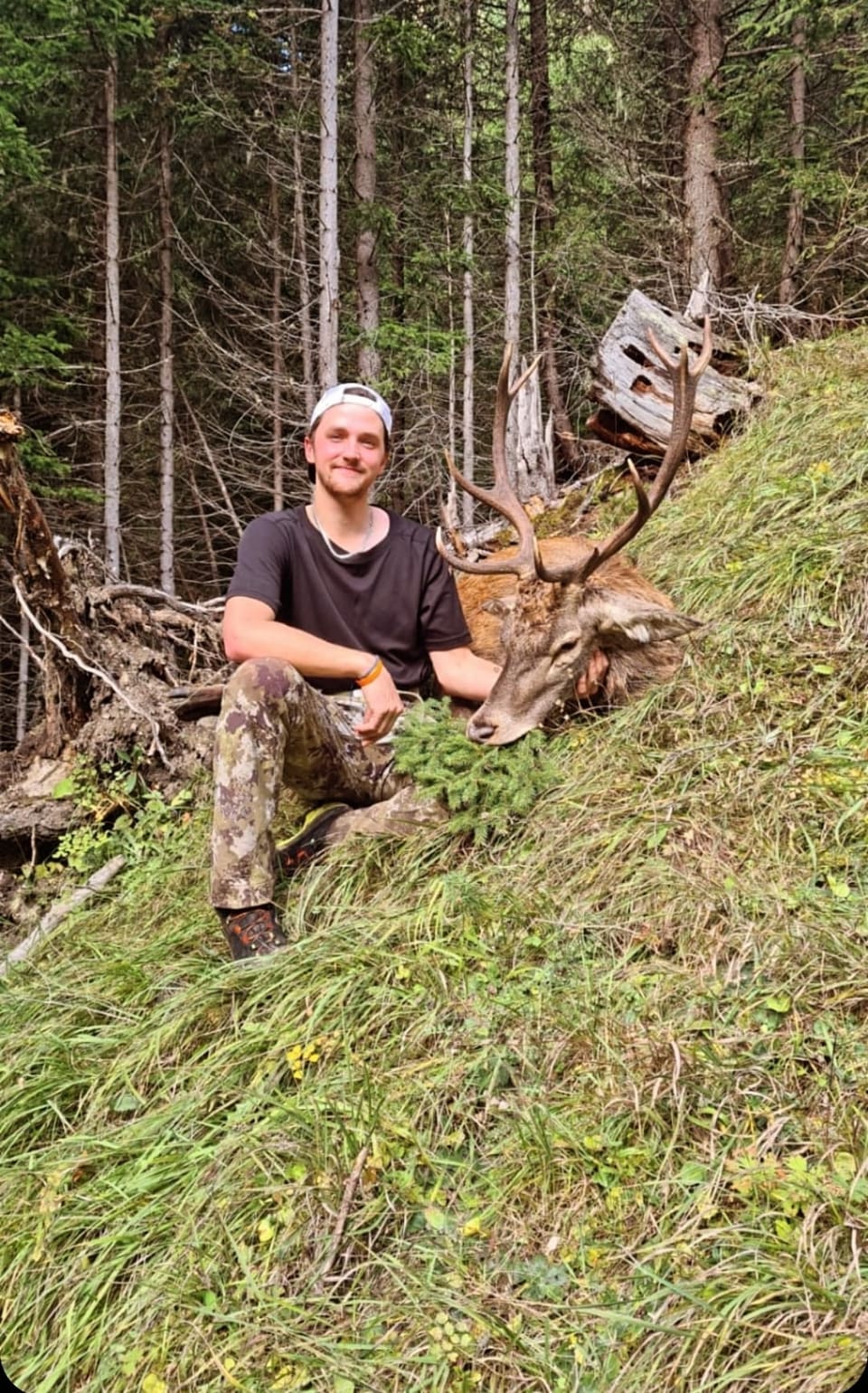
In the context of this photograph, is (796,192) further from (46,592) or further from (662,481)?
(46,592)

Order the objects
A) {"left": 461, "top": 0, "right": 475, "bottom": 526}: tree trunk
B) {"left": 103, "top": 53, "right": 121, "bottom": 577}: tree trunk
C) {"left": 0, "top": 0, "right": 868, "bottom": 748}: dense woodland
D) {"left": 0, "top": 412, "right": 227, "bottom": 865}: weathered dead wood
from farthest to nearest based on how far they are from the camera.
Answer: {"left": 103, "top": 53, "right": 121, "bottom": 577}: tree trunk
{"left": 461, "top": 0, "right": 475, "bottom": 526}: tree trunk
{"left": 0, "top": 0, "right": 868, "bottom": 748}: dense woodland
{"left": 0, "top": 412, "right": 227, "bottom": 865}: weathered dead wood

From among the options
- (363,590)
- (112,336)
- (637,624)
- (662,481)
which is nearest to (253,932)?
(363,590)

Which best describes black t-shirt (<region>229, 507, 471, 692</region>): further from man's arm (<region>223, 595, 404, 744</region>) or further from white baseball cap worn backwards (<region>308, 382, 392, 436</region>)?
white baseball cap worn backwards (<region>308, 382, 392, 436</region>)

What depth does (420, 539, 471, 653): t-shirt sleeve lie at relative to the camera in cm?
412

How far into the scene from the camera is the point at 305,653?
11.8 feet

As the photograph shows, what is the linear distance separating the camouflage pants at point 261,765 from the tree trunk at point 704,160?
8352 millimetres

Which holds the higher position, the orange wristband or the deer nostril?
the orange wristband

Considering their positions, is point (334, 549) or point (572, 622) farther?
point (572, 622)

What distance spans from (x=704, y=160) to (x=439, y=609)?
8.54 meters

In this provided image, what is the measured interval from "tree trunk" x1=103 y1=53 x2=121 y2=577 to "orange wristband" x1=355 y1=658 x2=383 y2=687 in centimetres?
1017

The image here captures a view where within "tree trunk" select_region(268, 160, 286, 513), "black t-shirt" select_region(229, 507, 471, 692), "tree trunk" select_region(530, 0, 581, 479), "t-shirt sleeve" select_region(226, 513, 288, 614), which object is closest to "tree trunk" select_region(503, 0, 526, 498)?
"tree trunk" select_region(530, 0, 581, 479)

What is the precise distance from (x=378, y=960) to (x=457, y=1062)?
0.57m

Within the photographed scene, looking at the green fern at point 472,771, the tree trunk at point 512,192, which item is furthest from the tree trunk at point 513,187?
the green fern at point 472,771

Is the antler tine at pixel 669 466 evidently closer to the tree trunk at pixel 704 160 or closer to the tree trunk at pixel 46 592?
the tree trunk at pixel 46 592
